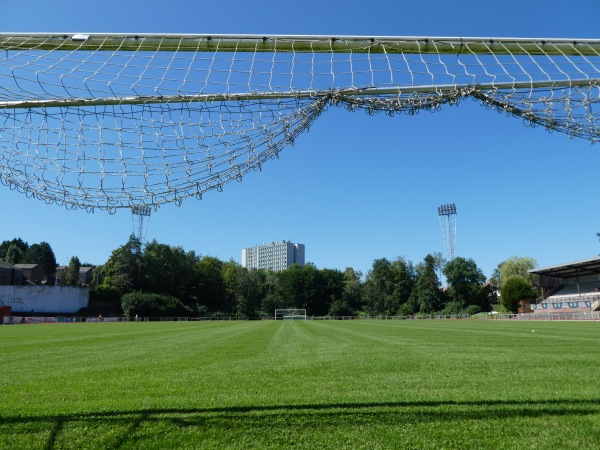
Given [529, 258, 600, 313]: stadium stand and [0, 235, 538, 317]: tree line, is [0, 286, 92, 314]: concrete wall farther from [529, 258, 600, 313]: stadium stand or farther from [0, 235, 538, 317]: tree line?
[529, 258, 600, 313]: stadium stand

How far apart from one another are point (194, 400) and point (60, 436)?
1854 millimetres

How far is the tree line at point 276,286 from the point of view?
73.9 meters

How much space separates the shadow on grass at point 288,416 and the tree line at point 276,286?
67.2m

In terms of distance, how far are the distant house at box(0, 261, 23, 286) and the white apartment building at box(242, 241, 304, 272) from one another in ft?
Answer: 248

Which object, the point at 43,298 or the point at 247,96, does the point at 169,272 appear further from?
the point at 247,96

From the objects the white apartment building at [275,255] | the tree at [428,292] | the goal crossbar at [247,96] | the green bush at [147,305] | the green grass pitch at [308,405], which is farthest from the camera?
the white apartment building at [275,255]

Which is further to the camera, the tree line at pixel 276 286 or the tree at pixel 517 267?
the tree at pixel 517 267

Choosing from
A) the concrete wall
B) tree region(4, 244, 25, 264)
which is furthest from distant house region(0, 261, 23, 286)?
tree region(4, 244, 25, 264)

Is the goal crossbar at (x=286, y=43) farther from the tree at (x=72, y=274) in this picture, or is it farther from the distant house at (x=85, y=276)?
the distant house at (x=85, y=276)

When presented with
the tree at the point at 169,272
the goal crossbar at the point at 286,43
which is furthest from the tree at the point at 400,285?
the goal crossbar at the point at 286,43

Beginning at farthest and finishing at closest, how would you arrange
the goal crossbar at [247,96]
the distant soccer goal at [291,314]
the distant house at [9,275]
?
the distant soccer goal at [291,314]
the distant house at [9,275]
the goal crossbar at [247,96]

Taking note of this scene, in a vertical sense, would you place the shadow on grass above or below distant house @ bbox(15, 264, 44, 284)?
below

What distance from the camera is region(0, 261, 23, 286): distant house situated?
240 ft

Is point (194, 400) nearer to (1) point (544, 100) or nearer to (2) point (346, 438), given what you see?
(2) point (346, 438)
